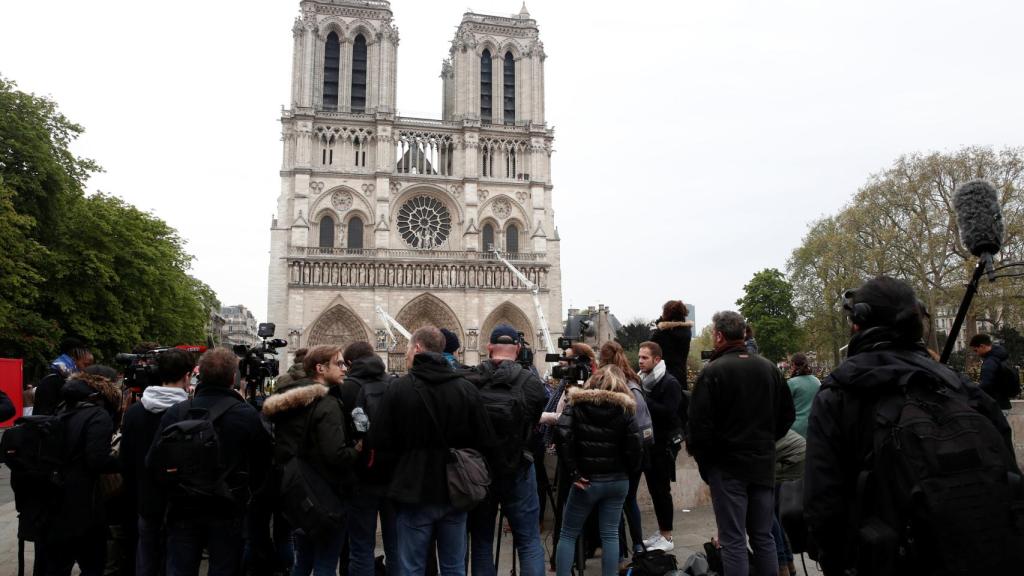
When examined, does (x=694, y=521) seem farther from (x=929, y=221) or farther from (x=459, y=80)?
(x=459, y=80)

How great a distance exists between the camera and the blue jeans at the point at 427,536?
140 inches

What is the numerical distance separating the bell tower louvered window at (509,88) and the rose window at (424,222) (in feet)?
21.8

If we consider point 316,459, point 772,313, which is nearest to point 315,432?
point 316,459

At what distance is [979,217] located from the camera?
3297mm

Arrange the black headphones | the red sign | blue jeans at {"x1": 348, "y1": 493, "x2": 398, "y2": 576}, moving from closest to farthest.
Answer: the black headphones < blue jeans at {"x1": 348, "y1": 493, "x2": 398, "y2": 576} < the red sign

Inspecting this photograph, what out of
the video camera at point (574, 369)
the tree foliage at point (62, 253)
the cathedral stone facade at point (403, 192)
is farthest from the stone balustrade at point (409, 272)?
the video camera at point (574, 369)

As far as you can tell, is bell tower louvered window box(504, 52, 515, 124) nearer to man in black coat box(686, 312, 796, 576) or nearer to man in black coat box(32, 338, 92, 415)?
man in black coat box(32, 338, 92, 415)

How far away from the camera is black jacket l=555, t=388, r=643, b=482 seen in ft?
13.1

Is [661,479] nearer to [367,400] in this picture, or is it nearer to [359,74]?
[367,400]

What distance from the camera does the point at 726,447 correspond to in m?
3.79

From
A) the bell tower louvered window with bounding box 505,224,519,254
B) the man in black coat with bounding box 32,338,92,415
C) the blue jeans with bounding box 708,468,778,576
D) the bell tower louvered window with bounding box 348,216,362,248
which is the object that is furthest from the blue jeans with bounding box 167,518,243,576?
the bell tower louvered window with bounding box 505,224,519,254

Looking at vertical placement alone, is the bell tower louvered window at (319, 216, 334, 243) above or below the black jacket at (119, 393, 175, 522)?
above

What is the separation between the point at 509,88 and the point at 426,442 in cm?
3780

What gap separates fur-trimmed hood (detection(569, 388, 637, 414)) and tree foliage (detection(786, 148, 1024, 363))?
78.7 feet
